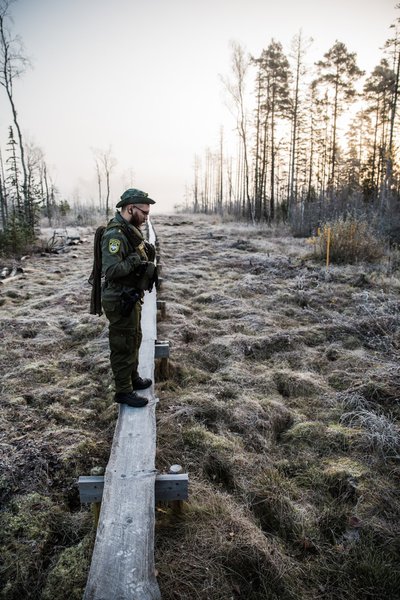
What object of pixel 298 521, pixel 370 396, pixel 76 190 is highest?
pixel 76 190

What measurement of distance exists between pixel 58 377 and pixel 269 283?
5.24 meters

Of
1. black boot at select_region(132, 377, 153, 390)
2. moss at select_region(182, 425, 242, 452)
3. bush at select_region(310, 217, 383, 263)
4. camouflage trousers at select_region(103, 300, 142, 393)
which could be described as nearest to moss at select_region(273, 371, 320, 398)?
moss at select_region(182, 425, 242, 452)

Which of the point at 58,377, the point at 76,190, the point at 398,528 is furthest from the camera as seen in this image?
the point at 76,190

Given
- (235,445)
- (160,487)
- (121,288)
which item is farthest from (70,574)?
(121,288)

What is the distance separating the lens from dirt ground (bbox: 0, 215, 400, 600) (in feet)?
6.95

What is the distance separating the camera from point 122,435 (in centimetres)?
275

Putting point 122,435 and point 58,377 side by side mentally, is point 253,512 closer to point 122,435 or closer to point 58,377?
point 122,435

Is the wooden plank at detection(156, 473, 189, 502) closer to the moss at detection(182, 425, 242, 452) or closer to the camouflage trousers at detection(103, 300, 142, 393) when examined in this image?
the moss at detection(182, 425, 242, 452)

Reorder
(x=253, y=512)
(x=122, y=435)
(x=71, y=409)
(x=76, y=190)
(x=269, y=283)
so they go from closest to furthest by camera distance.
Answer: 1. (x=253, y=512)
2. (x=122, y=435)
3. (x=71, y=409)
4. (x=269, y=283)
5. (x=76, y=190)

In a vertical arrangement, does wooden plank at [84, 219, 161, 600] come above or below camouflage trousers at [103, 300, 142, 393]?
below

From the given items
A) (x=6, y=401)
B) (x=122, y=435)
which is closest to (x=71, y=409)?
(x=6, y=401)

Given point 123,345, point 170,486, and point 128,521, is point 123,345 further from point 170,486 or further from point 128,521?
point 128,521

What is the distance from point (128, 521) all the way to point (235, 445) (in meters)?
1.35

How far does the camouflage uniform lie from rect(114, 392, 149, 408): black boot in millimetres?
38
